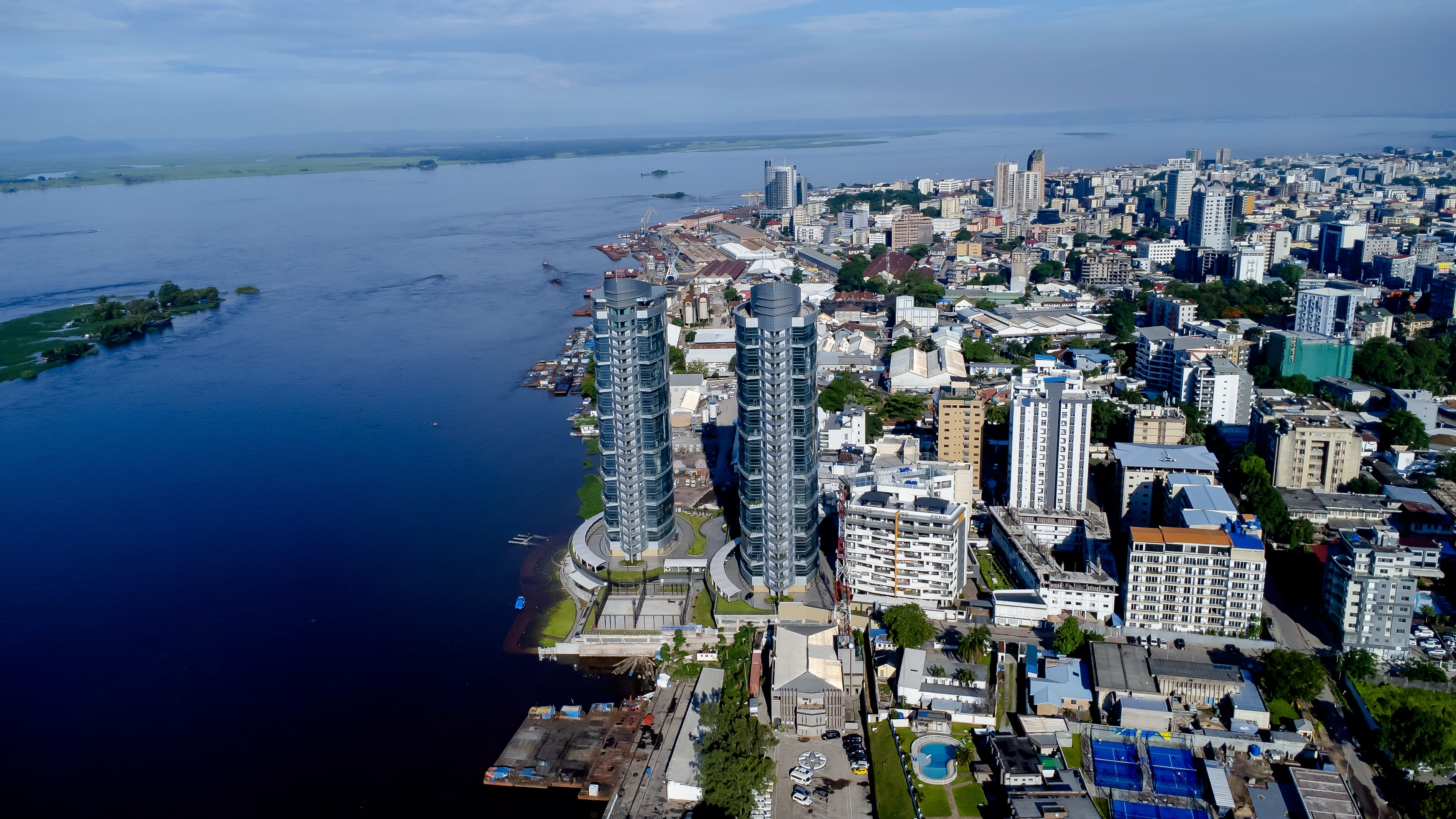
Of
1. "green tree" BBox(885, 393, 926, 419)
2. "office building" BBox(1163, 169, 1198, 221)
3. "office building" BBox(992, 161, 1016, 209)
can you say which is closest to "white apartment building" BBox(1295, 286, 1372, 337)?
"green tree" BBox(885, 393, 926, 419)

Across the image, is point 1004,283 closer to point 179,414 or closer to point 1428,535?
point 1428,535

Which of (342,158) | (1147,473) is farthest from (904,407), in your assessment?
(342,158)

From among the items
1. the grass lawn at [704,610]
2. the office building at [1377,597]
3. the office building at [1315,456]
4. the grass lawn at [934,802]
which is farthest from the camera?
the office building at [1315,456]

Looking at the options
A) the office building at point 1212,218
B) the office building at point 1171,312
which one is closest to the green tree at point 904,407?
the office building at point 1171,312

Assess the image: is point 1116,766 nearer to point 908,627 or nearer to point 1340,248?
point 908,627

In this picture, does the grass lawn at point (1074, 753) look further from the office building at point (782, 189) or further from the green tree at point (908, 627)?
the office building at point (782, 189)
